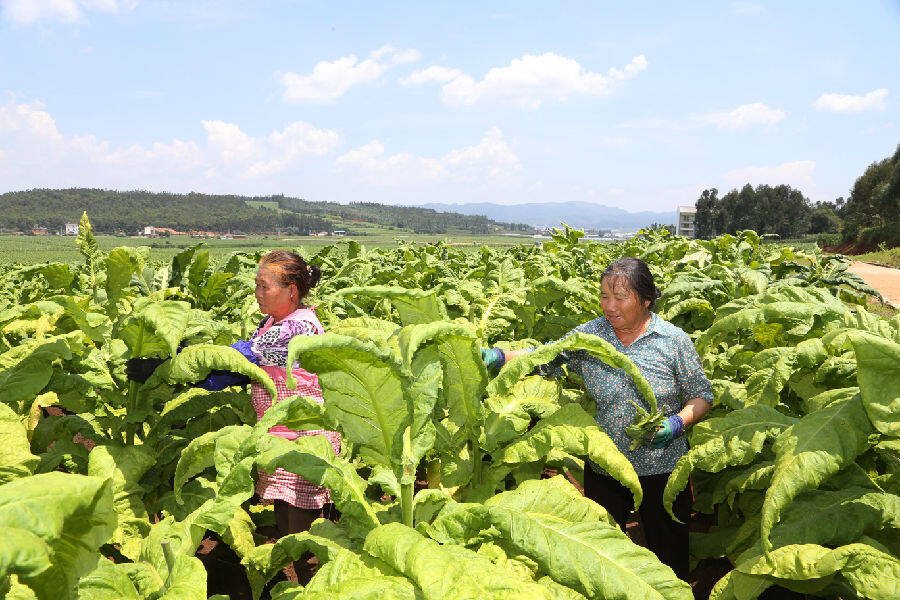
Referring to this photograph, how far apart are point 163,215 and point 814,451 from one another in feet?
540

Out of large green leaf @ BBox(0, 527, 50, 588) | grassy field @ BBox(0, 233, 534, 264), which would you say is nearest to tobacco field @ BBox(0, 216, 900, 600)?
large green leaf @ BBox(0, 527, 50, 588)

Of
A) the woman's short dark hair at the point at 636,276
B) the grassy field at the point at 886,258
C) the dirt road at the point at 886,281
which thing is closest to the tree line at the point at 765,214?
the grassy field at the point at 886,258

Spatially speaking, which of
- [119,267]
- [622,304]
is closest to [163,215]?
[119,267]

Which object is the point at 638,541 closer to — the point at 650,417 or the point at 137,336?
the point at 650,417

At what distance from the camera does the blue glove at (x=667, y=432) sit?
2701 millimetres

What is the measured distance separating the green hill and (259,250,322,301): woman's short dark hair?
129884 mm

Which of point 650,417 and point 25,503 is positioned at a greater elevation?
point 25,503

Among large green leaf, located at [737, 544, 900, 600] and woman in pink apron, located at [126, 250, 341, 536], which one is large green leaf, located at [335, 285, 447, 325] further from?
large green leaf, located at [737, 544, 900, 600]

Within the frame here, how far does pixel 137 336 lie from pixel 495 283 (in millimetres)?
4147

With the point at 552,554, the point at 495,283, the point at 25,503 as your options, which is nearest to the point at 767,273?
the point at 495,283

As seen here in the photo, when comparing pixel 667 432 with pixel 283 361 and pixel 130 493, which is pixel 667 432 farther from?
pixel 130 493

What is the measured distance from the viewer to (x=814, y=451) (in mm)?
1648

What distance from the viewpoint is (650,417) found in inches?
86.0

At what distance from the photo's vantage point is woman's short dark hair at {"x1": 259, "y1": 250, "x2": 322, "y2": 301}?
10.6 feet
